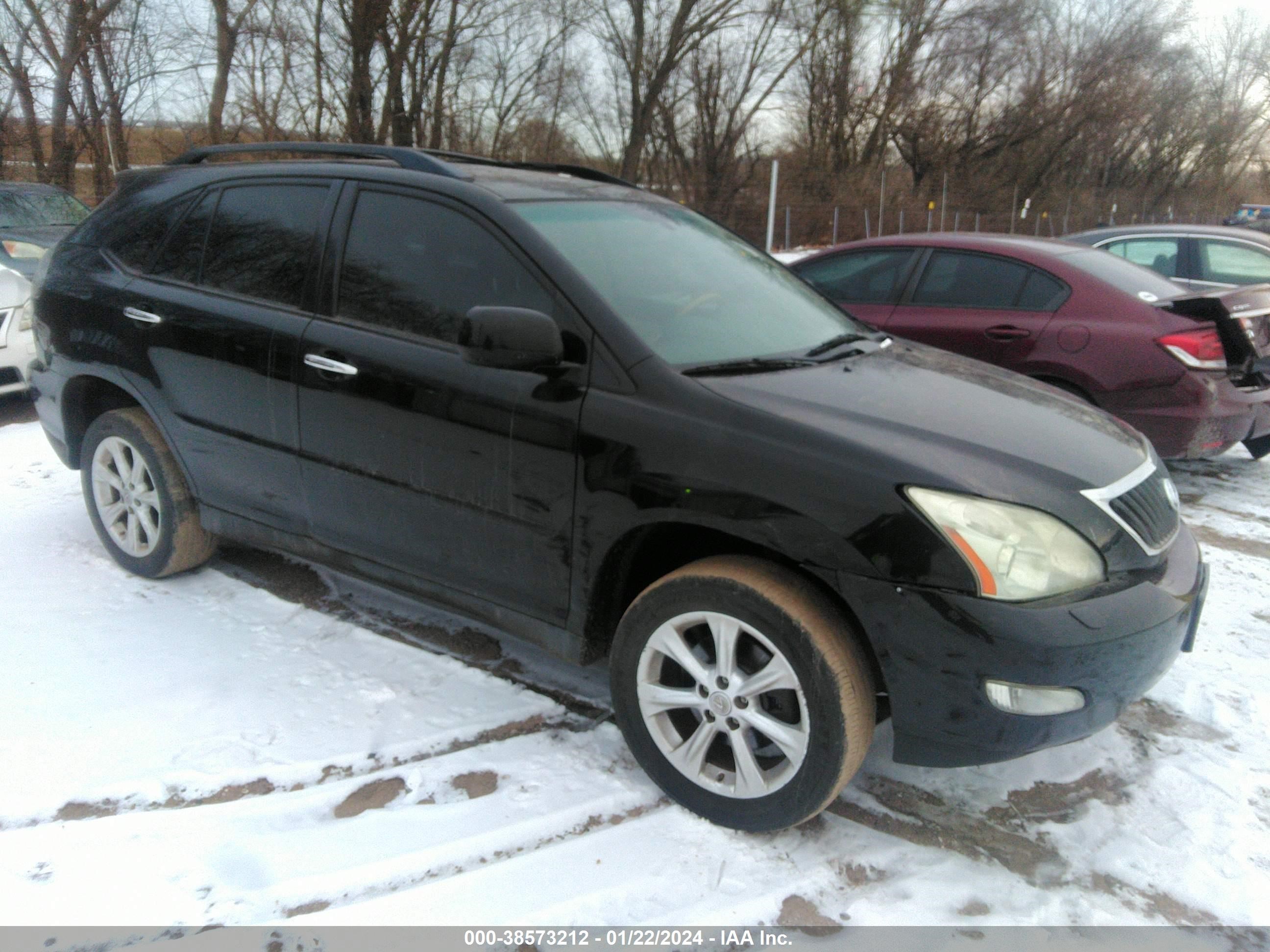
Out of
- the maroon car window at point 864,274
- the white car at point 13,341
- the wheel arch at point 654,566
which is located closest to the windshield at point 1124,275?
the maroon car window at point 864,274

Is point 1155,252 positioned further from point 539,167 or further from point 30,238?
point 30,238

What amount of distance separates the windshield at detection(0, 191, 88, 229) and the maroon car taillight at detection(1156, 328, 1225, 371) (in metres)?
11.6

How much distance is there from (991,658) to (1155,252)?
745 cm

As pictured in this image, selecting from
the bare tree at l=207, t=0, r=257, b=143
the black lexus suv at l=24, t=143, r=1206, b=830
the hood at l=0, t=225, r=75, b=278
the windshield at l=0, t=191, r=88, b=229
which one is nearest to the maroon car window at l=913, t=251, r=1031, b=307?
the black lexus suv at l=24, t=143, r=1206, b=830

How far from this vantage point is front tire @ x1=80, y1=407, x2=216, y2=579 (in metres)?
3.81

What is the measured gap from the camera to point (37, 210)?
11.7 m

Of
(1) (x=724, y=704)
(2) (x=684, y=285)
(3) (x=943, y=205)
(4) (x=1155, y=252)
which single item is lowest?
(1) (x=724, y=704)

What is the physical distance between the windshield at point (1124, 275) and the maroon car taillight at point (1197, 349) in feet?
1.05

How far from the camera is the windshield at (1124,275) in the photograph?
548cm

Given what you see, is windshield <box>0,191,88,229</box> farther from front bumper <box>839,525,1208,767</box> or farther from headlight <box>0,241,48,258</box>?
front bumper <box>839,525,1208,767</box>

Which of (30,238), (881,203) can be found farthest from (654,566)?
(881,203)

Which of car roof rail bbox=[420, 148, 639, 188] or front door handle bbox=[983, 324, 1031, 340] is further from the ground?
car roof rail bbox=[420, 148, 639, 188]

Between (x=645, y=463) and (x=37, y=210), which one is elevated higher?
(x=37, y=210)

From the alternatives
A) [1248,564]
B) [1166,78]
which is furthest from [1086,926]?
[1166,78]
